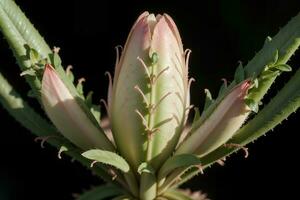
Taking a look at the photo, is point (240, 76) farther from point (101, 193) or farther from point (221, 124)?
point (101, 193)

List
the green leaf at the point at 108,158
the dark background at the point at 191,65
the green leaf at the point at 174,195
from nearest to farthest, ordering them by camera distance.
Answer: the green leaf at the point at 108,158 < the green leaf at the point at 174,195 < the dark background at the point at 191,65

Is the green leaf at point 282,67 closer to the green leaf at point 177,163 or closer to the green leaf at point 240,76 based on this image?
the green leaf at point 240,76

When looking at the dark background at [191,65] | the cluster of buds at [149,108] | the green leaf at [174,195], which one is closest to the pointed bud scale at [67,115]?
the cluster of buds at [149,108]

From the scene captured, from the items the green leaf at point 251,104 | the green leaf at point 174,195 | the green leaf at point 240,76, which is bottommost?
the green leaf at point 174,195

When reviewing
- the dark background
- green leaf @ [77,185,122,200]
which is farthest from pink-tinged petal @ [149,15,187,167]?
the dark background


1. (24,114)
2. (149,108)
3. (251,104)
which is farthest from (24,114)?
(251,104)

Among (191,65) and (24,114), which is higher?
(24,114)
